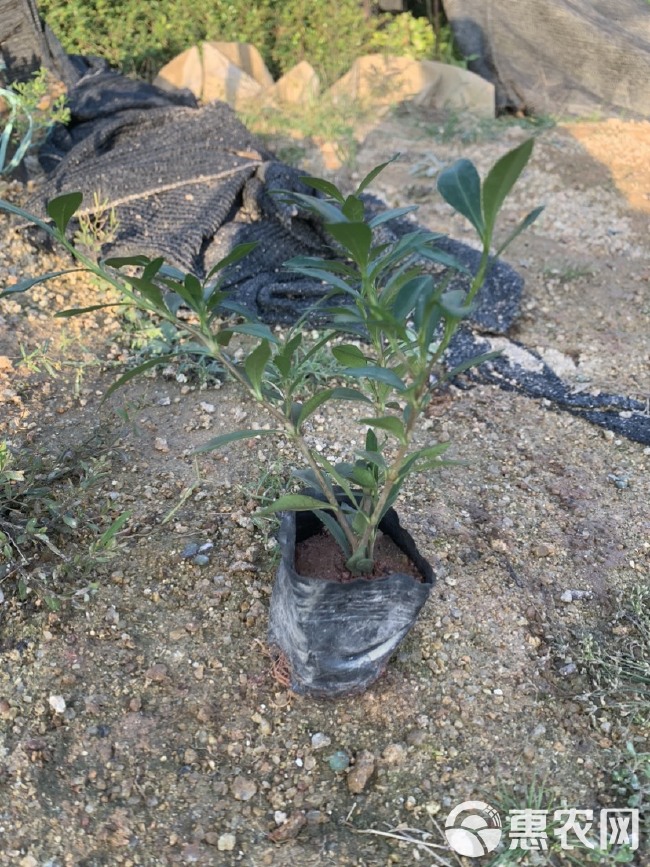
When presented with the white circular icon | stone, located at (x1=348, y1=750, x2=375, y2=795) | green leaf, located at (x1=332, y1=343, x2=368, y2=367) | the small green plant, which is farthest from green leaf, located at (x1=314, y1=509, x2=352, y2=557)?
the small green plant

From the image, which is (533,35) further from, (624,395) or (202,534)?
(202,534)

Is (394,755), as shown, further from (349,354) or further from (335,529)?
(349,354)

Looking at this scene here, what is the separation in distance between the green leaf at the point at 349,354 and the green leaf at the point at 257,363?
0.16 metres

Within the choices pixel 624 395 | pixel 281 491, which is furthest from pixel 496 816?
pixel 624 395

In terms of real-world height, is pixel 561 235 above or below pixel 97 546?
below

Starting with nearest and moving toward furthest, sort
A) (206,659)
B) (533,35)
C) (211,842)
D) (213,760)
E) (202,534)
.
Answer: (211,842), (213,760), (206,659), (202,534), (533,35)

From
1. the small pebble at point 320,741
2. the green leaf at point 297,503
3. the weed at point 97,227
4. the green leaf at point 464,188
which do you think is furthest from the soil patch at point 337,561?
the weed at point 97,227

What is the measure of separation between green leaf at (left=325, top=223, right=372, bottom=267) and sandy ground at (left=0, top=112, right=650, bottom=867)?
101 cm

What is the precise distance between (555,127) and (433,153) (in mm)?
768

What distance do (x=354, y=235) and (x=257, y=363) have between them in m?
0.30

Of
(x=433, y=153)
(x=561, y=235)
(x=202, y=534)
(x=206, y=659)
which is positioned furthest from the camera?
(x=433, y=153)

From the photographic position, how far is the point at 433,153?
419 centimetres

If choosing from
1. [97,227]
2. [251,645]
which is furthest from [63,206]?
[97,227]

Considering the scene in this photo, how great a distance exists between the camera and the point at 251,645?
5.95 feet
